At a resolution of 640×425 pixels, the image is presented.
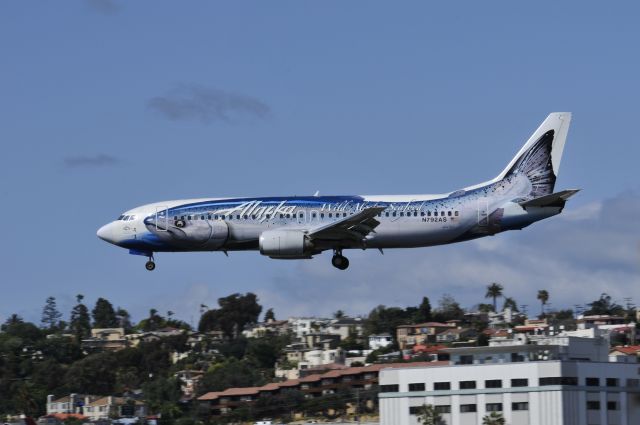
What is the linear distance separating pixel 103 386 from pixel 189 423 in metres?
77.5

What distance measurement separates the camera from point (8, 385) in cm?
18325

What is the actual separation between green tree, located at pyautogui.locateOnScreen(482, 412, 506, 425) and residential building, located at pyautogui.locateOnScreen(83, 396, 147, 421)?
63821mm

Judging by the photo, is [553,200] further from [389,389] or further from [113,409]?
[113,409]

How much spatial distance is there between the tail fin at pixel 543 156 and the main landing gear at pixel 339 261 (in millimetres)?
9636

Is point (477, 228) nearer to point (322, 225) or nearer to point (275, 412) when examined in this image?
point (322, 225)

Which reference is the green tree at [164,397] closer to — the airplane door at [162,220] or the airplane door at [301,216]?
the airplane door at [162,220]

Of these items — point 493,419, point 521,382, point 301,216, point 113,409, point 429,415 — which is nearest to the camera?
point 301,216

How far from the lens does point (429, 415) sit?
8238 cm

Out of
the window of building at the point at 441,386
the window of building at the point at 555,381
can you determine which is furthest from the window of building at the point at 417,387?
the window of building at the point at 555,381

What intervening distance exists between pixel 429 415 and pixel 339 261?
16169 millimetres

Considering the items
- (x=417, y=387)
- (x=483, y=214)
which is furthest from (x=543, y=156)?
(x=417, y=387)

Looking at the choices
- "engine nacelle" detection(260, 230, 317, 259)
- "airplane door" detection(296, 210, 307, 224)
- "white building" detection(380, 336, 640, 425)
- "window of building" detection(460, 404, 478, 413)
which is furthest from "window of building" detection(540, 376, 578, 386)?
"airplane door" detection(296, 210, 307, 224)

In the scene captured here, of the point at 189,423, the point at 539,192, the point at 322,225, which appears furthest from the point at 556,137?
the point at 189,423

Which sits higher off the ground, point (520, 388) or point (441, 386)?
point (441, 386)
